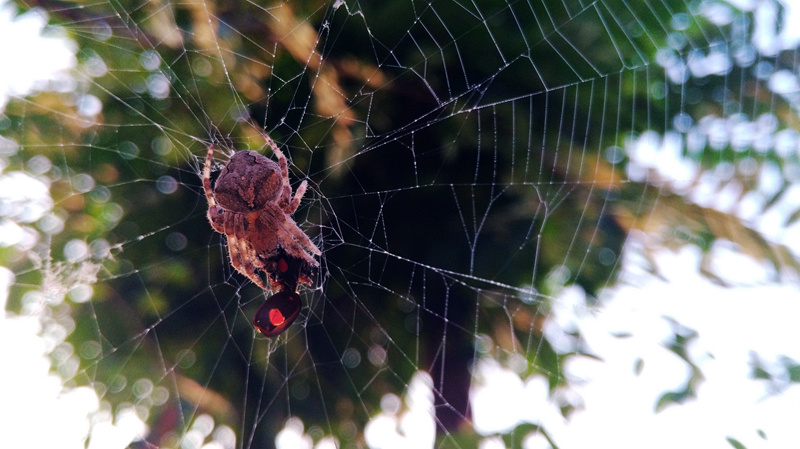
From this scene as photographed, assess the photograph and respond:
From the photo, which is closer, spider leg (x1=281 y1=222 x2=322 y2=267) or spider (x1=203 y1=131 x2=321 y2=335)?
spider (x1=203 y1=131 x2=321 y2=335)

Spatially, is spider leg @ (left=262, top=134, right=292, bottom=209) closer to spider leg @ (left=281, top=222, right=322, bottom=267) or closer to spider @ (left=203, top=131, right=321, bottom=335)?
spider @ (left=203, top=131, right=321, bottom=335)

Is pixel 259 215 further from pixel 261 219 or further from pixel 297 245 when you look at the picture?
pixel 297 245

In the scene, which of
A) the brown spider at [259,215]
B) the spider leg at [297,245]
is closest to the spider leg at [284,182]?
the brown spider at [259,215]

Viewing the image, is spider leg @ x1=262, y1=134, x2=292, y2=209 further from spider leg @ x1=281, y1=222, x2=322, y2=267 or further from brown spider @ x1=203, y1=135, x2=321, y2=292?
spider leg @ x1=281, y1=222, x2=322, y2=267

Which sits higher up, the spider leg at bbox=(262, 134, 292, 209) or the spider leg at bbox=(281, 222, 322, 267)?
the spider leg at bbox=(262, 134, 292, 209)

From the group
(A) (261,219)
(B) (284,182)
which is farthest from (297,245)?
(B) (284,182)

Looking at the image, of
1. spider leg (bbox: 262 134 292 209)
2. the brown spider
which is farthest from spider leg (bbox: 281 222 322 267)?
spider leg (bbox: 262 134 292 209)

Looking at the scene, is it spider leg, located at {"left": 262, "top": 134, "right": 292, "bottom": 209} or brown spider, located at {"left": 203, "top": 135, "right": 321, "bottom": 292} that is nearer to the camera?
brown spider, located at {"left": 203, "top": 135, "right": 321, "bottom": 292}

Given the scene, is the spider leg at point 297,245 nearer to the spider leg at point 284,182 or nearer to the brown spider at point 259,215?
the brown spider at point 259,215

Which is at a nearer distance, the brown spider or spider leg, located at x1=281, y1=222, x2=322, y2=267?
the brown spider
